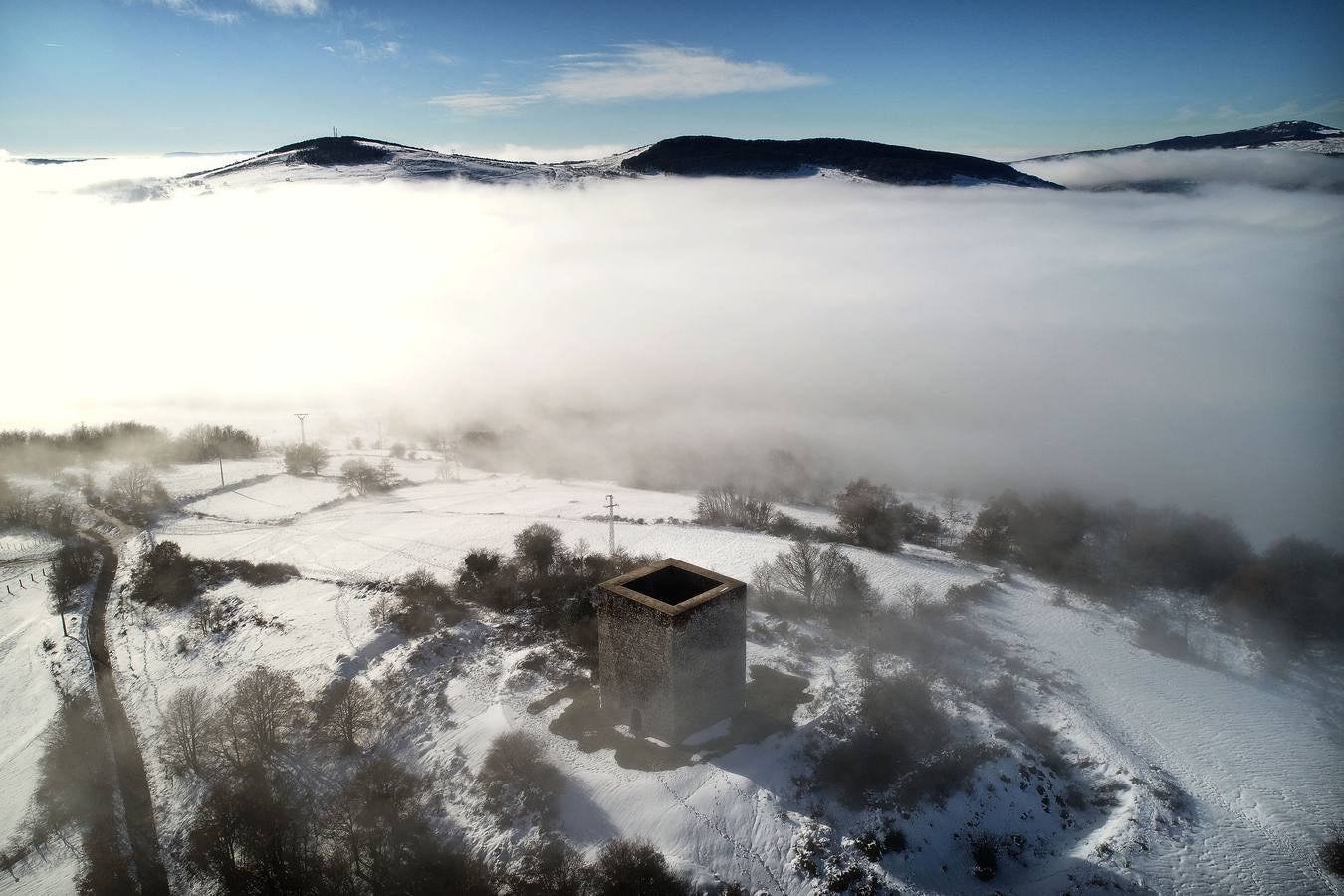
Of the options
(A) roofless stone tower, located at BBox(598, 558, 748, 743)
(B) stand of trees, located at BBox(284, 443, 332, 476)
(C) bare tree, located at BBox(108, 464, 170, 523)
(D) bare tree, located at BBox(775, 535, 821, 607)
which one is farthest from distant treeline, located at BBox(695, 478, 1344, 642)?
(C) bare tree, located at BBox(108, 464, 170, 523)

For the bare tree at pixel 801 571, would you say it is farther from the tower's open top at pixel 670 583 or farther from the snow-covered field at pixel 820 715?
the tower's open top at pixel 670 583

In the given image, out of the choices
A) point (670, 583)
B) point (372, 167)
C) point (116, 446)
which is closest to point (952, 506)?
point (670, 583)

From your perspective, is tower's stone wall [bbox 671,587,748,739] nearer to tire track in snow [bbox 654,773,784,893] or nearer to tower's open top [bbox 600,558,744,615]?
tower's open top [bbox 600,558,744,615]

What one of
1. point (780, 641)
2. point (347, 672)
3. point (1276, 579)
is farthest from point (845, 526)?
point (347, 672)

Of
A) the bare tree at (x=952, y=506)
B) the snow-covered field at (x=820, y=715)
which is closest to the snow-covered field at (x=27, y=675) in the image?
the snow-covered field at (x=820, y=715)

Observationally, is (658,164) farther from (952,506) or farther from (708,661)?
(708,661)

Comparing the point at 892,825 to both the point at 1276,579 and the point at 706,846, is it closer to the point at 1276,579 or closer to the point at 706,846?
the point at 706,846
